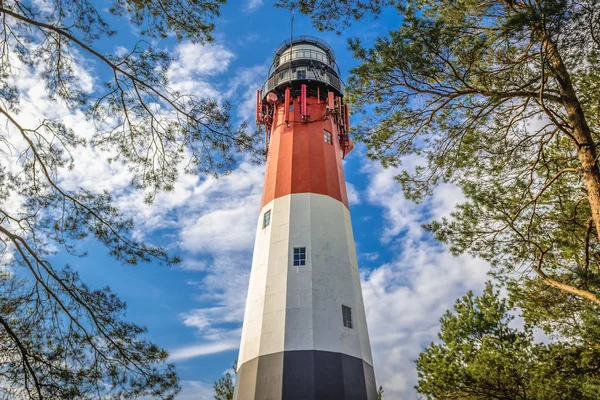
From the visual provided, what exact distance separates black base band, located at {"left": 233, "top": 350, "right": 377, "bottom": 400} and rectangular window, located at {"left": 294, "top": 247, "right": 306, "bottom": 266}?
317 cm

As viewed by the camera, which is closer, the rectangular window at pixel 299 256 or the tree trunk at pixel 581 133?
the tree trunk at pixel 581 133

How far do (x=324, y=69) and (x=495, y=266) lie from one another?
1442 cm

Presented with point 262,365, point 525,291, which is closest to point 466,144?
point 525,291

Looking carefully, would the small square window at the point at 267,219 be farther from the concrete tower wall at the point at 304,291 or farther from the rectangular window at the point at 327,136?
the rectangular window at the point at 327,136

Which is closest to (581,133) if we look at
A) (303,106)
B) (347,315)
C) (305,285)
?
(347,315)

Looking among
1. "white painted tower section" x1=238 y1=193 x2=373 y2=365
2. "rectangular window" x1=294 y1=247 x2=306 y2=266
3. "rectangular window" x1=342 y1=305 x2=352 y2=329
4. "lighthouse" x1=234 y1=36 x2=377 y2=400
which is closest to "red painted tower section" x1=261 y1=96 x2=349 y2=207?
"lighthouse" x1=234 y1=36 x2=377 y2=400

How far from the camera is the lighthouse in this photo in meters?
13.2

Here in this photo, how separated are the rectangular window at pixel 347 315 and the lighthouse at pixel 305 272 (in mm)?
35

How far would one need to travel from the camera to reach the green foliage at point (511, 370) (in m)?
12.7

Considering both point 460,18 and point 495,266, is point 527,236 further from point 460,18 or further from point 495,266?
point 460,18

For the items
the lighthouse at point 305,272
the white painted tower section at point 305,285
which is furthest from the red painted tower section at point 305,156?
the white painted tower section at point 305,285

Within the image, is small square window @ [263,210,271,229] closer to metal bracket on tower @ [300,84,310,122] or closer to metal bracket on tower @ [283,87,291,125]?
metal bracket on tower @ [283,87,291,125]

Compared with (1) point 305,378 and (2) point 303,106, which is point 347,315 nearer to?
(1) point 305,378

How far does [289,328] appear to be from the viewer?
13.9 m
